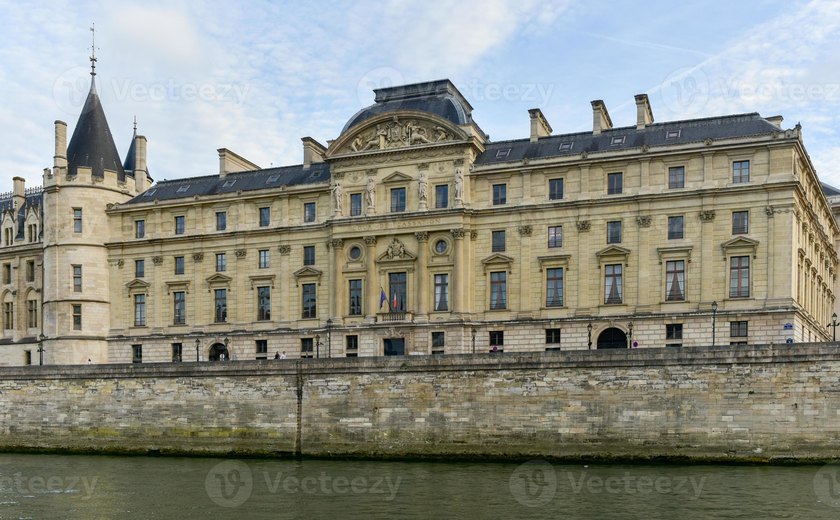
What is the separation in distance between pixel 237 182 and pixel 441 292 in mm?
16240

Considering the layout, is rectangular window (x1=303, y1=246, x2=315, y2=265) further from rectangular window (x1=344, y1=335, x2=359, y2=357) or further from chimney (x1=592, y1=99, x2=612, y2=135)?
chimney (x1=592, y1=99, x2=612, y2=135)

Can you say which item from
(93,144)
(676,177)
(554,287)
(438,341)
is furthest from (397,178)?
(93,144)

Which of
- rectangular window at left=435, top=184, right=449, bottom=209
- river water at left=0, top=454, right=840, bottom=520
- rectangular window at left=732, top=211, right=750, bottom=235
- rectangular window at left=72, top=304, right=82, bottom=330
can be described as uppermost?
rectangular window at left=435, top=184, right=449, bottom=209

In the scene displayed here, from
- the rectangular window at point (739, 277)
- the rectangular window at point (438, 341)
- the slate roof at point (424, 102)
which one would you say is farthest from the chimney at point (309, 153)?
the rectangular window at point (739, 277)

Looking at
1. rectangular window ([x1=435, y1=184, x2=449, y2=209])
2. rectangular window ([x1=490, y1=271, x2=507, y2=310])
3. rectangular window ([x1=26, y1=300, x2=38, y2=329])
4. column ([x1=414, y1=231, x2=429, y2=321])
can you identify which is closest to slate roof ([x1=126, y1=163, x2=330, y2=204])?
rectangular window ([x1=435, y1=184, x2=449, y2=209])

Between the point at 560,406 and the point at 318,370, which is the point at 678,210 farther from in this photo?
the point at 318,370

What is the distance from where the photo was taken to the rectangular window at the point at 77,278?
59.8 meters

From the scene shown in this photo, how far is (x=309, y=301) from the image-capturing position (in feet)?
184

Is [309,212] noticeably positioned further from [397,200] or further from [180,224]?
[180,224]

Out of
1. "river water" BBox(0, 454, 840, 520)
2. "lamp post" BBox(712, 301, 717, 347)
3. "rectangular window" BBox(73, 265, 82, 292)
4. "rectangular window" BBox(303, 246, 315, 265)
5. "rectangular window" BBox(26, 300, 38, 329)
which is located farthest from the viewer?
"rectangular window" BBox(26, 300, 38, 329)

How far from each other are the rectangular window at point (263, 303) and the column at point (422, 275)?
32.6 feet

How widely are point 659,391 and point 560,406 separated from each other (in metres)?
3.80

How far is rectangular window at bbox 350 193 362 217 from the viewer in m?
54.8

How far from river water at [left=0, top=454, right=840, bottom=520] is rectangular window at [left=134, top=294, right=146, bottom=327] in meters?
22.8
